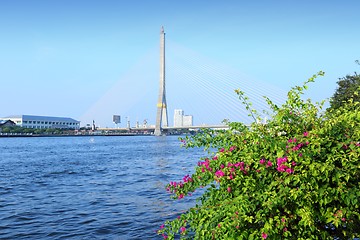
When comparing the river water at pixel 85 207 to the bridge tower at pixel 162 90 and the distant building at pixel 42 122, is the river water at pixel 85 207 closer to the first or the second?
the bridge tower at pixel 162 90

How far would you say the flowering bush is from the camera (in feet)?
10.9

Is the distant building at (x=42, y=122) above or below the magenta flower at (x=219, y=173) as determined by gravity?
above

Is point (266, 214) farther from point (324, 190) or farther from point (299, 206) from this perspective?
point (324, 190)

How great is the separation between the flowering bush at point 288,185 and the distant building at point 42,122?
524ft

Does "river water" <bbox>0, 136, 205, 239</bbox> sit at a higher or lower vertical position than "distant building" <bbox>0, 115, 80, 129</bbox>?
lower

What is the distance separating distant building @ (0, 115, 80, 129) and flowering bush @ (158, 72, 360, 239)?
159853mm

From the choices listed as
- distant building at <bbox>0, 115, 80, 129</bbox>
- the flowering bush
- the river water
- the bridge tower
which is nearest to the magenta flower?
the flowering bush

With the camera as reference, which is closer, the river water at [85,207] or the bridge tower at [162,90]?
the river water at [85,207]

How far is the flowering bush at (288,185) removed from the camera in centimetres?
333

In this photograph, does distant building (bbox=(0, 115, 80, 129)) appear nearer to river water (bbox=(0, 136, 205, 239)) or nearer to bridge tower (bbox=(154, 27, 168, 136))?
bridge tower (bbox=(154, 27, 168, 136))

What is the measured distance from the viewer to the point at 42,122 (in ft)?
516

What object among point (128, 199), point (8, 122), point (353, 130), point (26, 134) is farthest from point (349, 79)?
point (8, 122)

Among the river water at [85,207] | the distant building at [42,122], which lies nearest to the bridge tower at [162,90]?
the river water at [85,207]

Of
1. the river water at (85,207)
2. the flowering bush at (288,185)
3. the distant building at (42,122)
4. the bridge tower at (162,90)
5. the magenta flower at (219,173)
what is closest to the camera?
the flowering bush at (288,185)
